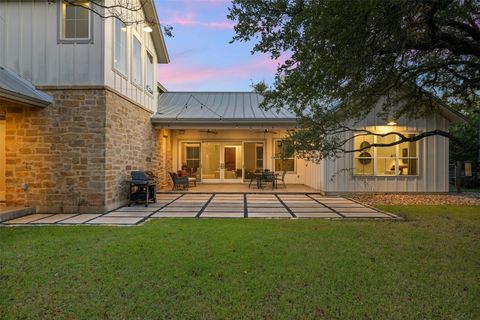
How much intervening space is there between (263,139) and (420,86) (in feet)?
31.4

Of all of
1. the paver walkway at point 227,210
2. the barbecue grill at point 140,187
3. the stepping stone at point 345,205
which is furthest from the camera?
the stepping stone at point 345,205

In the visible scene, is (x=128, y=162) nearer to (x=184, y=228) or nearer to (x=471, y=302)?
(x=184, y=228)

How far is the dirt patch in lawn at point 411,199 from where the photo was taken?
34.6 ft

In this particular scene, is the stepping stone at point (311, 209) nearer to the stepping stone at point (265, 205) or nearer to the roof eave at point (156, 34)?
the stepping stone at point (265, 205)

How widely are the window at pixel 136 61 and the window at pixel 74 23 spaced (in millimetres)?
2234

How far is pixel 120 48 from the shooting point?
9477 mm

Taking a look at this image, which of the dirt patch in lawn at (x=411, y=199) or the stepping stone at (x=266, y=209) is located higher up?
the dirt patch in lawn at (x=411, y=199)

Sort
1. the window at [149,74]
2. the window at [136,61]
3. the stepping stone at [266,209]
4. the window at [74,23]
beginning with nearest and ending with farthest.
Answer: the window at [74,23] → the stepping stone at [266,209] → the window at [136,61] → the window at [149,74]

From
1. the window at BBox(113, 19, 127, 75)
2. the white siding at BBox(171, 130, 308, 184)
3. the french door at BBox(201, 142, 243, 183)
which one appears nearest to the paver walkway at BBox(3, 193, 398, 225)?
the window at BBox(113, 19, 127, 75)

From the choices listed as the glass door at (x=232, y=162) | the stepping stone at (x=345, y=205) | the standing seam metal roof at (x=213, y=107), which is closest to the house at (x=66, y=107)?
the stepping stone at (x=345, y=205)

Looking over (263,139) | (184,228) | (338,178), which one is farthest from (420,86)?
(263,139)

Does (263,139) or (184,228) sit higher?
(263,139)

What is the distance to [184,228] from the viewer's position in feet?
21.4

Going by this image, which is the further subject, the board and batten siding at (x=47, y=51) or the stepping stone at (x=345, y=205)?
the stepping stone at (x=345, y=205)
